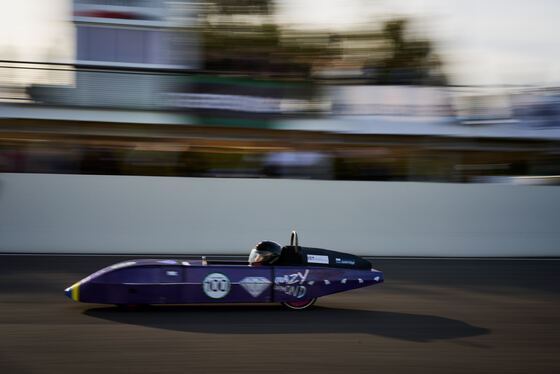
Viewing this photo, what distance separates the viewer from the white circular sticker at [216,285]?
254 inches

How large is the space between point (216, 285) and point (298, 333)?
1.17m

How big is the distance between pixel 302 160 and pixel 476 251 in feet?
13.7

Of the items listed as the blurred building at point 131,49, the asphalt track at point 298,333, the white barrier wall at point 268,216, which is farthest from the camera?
the blurred building at point 131,49

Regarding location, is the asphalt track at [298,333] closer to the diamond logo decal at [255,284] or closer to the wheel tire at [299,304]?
the wheel tire at [299,304]

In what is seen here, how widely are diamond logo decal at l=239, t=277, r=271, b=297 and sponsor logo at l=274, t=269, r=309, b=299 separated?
0.13 metres

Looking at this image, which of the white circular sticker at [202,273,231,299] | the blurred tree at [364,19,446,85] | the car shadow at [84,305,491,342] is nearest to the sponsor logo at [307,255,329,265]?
the car shadow at [84,305,491,342]

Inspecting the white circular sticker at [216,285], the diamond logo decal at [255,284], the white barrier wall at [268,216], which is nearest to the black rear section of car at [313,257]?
the diamond logo decal at [255,284]

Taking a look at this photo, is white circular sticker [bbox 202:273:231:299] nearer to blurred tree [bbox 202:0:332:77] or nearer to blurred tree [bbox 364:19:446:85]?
blurred tree [bbox 202:0:332:77]

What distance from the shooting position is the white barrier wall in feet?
37.8

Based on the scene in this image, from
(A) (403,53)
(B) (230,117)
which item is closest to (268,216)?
(B) (230,117)

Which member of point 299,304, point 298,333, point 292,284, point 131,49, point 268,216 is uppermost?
point 131,49

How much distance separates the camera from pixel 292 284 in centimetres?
668

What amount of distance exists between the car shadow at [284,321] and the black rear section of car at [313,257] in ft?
1.76

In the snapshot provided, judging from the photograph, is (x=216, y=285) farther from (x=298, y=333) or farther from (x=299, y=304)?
(x=298, y=333)
